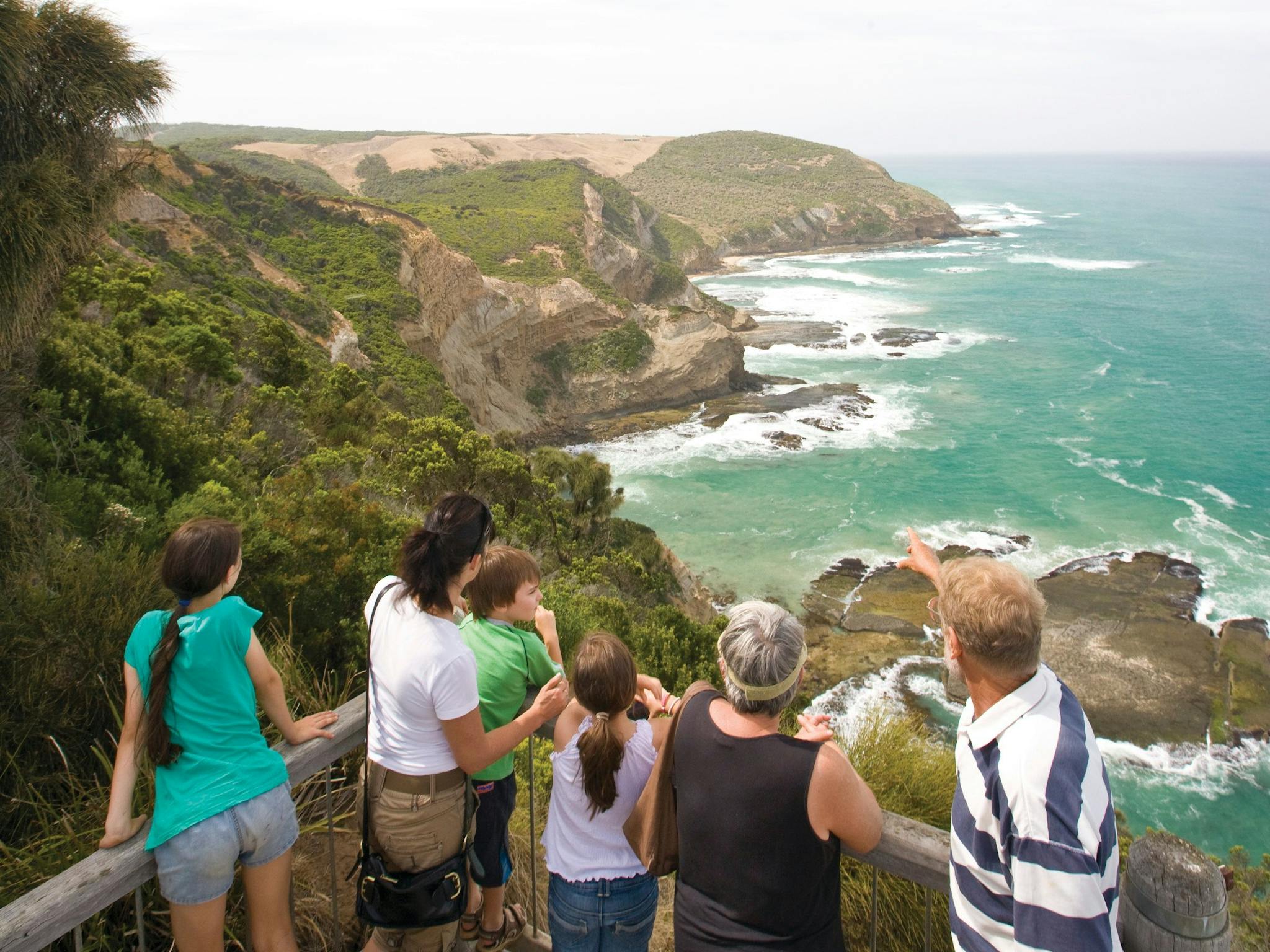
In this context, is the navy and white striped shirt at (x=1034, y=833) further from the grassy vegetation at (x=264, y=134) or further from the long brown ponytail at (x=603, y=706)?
the grassy vegetation at (x=264, y=134)

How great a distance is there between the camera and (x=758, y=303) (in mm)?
67188

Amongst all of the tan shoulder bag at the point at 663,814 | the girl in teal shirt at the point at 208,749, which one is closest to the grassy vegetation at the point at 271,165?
the girl in teal shirt at the point at 208,749

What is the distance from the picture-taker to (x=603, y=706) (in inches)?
108

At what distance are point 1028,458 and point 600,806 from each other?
36.2 metres

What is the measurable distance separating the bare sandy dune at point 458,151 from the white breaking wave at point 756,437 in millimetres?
60599

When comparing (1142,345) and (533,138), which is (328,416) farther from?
(533,138)

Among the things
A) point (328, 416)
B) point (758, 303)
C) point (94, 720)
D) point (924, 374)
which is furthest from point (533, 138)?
point (94, 720)

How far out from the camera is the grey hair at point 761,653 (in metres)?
2.38

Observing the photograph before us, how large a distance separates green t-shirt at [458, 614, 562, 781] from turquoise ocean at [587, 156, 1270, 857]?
56.7 feet

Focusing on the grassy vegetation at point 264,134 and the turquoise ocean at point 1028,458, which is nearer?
the turquoise ocean at point 1028,458

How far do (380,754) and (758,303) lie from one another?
66.6 metres

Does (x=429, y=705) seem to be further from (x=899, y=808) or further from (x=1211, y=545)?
(x=1211, y=545)

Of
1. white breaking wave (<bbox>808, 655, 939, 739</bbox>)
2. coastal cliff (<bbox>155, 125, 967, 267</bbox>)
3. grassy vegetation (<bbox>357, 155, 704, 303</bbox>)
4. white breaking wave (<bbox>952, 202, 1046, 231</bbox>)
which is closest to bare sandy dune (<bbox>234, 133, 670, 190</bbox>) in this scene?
coastal cliff (<bbox>155, 125, 967, 267</bbox>)

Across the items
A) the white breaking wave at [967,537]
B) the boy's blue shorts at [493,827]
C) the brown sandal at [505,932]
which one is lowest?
the white breaking wave at [967,537]
